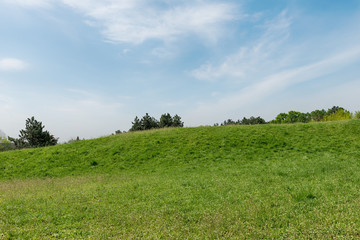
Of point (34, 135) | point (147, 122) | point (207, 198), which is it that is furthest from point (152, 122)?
point (207, 198)

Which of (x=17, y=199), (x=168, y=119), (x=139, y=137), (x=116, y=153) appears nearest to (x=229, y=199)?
(x=17, y=199)

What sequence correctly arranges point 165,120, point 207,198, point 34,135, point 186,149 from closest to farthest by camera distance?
1. point 207,198
2. point 186,149
3. point 34,135
4. point 165,120

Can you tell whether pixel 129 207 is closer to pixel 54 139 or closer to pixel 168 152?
pixel 168 152

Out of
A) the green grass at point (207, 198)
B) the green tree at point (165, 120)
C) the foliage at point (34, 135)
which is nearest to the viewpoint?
the green grass at point (207, 198)

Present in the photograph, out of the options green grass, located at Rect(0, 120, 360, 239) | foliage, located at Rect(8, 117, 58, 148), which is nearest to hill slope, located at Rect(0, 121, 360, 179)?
green grass, located at Rect(0, 120, 360, 239)

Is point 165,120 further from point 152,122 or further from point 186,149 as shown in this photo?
point 186,149

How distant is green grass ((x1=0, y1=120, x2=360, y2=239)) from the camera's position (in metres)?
6.49

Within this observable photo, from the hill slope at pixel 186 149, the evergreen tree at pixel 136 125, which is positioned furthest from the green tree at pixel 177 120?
the hill slope at pixel 186 149

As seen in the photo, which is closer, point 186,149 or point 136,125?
point 186,149

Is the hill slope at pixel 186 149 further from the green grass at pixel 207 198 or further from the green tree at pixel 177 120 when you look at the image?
the green tree at pixel 177 120

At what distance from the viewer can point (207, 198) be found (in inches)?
380

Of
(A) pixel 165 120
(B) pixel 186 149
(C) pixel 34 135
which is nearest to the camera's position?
(B) pixel 186 149

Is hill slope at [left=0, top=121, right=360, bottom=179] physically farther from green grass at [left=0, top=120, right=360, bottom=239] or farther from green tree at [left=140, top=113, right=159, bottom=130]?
green tree at [left=140, top=113, right=159, bottom=130]

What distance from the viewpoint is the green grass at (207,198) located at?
649 cm
